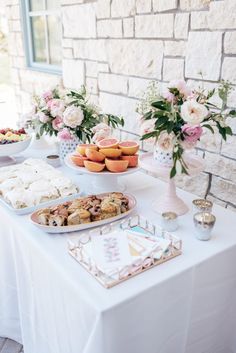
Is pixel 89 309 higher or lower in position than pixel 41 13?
lower

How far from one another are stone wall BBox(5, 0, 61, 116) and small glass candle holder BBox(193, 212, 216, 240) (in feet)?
6.97

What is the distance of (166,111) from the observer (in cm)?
100

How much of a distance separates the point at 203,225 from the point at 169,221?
10 centimetres

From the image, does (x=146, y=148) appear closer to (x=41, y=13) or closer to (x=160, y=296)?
(x=160, y=296)

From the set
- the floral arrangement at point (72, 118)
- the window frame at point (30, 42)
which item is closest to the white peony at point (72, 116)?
the floral arrangement at point (72, 118)

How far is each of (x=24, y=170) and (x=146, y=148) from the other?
0.73m

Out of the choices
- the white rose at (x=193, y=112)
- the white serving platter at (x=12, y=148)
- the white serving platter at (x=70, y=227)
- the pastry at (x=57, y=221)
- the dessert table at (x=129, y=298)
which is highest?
the white rose at (x=193, y=112)

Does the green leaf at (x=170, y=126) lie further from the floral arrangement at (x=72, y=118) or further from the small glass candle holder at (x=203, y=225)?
the floral arrangement at (x=72, y=118)

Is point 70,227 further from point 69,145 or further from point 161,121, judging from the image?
point 69,145

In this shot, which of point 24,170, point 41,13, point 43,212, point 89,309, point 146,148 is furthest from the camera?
point 41,13

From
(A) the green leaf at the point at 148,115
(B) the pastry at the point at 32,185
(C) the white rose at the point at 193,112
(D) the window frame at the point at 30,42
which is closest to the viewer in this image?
(C) the white rose at the point at 193,112

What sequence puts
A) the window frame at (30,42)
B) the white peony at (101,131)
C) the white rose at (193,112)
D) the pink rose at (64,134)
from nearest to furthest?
the white rose at (193,112)
the white peony at (101,131)
the pink rose at (64,134)
the window frame at (30,42)

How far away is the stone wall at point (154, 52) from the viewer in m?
1.36

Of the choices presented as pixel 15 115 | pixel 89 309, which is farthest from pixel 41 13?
pixel 89 309
